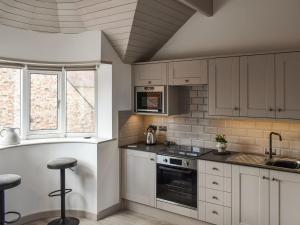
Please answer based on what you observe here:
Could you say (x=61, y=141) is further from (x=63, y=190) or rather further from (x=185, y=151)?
(x=185, y=151)

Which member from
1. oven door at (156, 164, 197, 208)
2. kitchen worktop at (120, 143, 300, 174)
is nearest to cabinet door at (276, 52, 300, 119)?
kitchen worktop at (120, 143, 300, 174)

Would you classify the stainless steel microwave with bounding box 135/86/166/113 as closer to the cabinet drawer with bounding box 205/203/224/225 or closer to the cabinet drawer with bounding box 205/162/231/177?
the cabinet drawer with bounding box 205/162/231/177

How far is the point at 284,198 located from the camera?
9.06 feet

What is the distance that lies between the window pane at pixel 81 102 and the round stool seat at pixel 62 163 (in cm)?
71

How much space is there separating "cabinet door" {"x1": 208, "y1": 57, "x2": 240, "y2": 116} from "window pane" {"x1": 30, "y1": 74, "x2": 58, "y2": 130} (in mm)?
2218

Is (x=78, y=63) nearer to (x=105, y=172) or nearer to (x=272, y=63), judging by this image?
(x=105, y=172)

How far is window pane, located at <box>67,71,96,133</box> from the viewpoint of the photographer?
4125mm

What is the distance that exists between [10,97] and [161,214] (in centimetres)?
254

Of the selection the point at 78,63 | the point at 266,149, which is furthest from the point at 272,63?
the point at 78,63

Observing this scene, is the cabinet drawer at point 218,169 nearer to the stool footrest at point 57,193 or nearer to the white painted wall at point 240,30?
the white painted wall at point 240,30

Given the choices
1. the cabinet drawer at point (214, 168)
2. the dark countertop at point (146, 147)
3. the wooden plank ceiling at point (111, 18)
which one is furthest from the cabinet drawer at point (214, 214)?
the wooden plank ceiling at point (111, 18)

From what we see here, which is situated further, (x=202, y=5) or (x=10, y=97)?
(x=10, y=97)

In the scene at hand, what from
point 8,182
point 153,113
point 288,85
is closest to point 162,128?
point 153,113

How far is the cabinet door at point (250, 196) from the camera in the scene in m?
2.87
